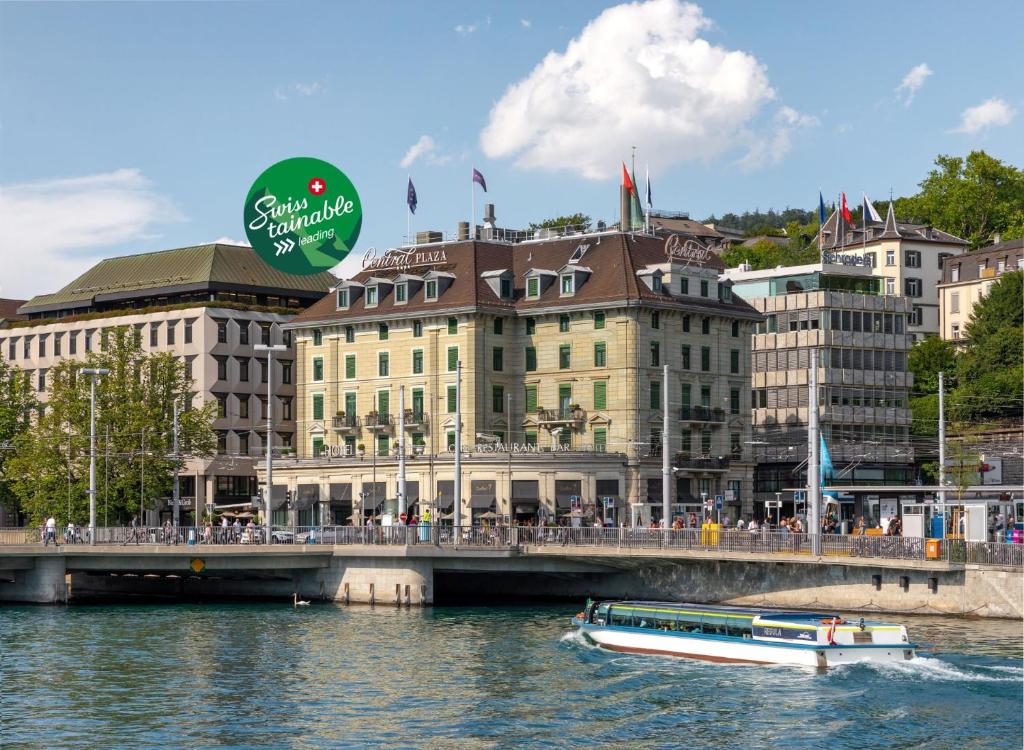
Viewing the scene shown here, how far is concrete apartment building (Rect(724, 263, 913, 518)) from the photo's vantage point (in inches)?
5192

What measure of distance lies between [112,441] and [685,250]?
127 feet

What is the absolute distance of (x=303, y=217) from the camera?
119 meters

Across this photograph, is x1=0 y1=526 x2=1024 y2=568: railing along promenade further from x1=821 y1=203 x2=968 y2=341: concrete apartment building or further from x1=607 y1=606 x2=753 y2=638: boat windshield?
x1=821 y1=203 x2=968 y2=341: concrete apartment building

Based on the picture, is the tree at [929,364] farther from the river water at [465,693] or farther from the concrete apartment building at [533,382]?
the river water at [465,693]

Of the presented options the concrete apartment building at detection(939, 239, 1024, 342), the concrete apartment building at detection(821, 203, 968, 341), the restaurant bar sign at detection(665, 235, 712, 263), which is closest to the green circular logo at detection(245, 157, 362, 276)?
the restaurant bar sign at detection(665, 235, 712, 263)

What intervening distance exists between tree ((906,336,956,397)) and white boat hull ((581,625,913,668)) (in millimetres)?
78491

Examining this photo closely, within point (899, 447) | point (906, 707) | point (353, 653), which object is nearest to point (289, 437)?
point (899, 447)

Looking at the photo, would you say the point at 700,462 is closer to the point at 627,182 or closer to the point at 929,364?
the point at 627,182

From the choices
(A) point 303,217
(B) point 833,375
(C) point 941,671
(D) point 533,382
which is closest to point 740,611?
(C) point 941,671

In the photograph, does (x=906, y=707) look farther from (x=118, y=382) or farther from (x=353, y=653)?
(x=118, y=382)

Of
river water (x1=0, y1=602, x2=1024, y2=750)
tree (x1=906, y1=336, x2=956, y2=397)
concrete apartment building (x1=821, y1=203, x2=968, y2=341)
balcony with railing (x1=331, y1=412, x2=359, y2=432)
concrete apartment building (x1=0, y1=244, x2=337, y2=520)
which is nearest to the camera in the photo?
river water (x1=0, y1=602, x2=1024, y2=750)

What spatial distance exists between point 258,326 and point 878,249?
A: 57507 millimetres

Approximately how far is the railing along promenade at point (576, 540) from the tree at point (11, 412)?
31292mm

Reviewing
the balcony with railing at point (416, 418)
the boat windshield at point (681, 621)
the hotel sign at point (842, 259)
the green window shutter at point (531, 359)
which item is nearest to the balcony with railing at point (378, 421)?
the balcony with railing at point (416, 418)
